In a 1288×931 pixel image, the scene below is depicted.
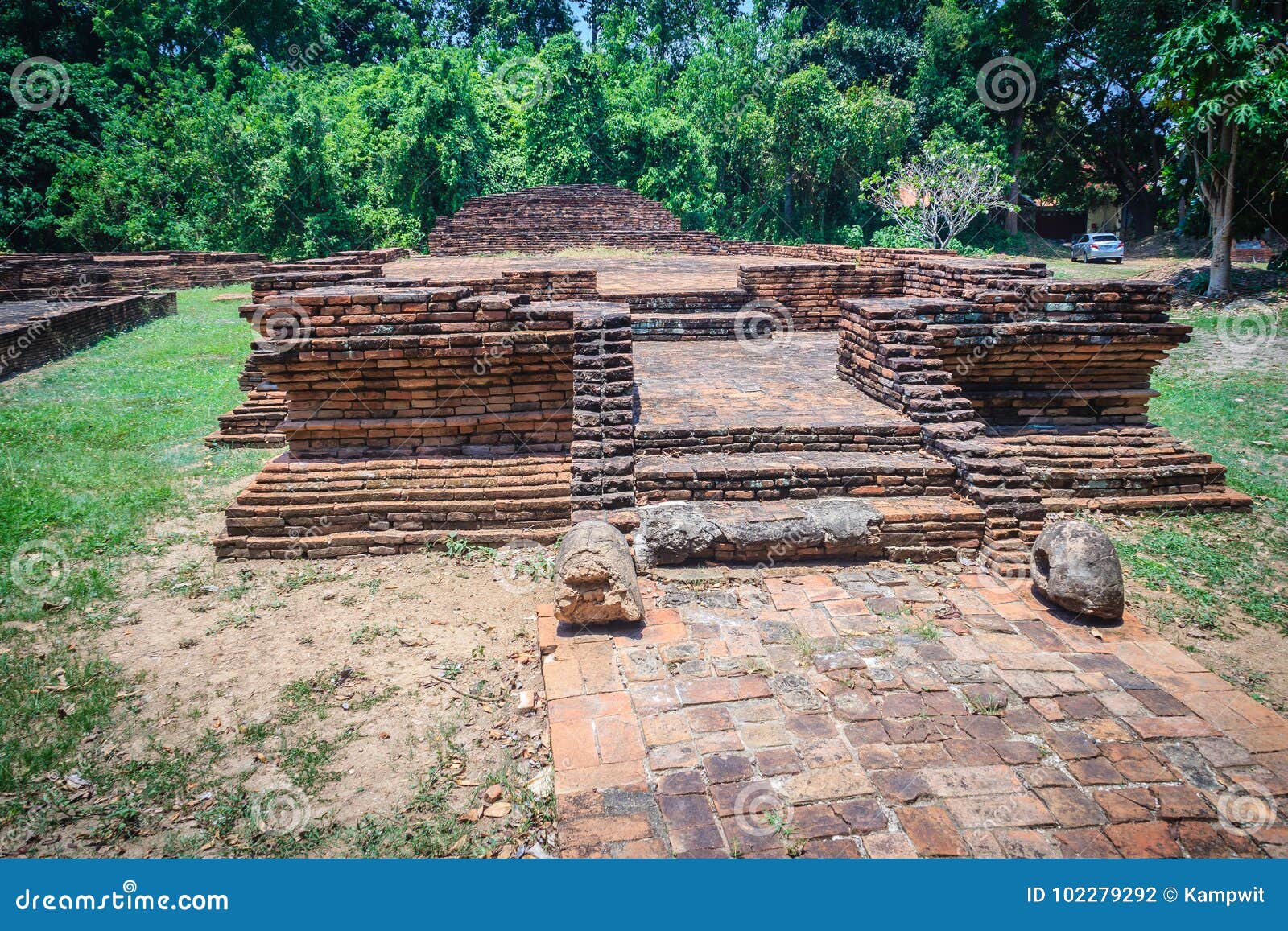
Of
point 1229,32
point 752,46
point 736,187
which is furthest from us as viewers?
point 736,187

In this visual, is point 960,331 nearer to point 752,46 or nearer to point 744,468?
point 744,468

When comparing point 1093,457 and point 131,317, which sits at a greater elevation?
point 131,317

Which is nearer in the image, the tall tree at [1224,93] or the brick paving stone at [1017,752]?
the brick paving stone at [1017,752]

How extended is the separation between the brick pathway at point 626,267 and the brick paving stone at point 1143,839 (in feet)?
17.6

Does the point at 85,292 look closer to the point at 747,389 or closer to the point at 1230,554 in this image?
the point at 747,389

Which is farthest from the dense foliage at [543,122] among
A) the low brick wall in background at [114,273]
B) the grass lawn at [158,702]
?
the grass lawn at [158,702]

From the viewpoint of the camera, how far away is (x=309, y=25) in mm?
30094

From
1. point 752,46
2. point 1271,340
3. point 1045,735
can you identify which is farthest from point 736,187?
point 1045,735

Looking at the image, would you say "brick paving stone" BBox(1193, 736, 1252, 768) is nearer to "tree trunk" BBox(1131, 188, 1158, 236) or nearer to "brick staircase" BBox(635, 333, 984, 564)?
"brick staircase" BBox(635, 333, 984, 564)

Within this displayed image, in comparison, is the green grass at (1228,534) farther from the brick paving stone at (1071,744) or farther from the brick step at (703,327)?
the brick step at (703,327)

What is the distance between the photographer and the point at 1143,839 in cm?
252

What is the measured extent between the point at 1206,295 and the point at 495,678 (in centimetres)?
1564

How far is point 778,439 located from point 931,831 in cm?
293

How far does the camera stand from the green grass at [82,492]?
3297 millimetres
